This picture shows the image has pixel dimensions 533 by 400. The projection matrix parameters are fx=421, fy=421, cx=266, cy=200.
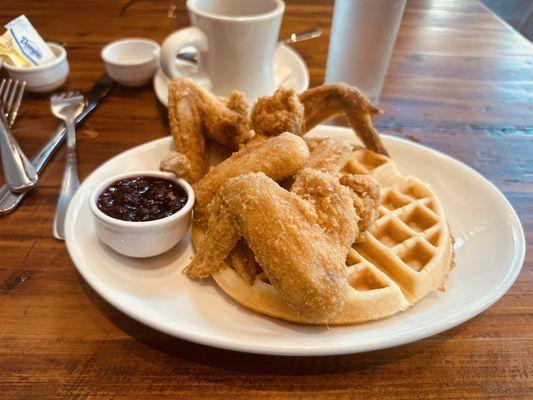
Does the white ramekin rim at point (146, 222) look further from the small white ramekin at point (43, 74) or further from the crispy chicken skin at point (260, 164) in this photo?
the small white ramekin at point (43, 74)

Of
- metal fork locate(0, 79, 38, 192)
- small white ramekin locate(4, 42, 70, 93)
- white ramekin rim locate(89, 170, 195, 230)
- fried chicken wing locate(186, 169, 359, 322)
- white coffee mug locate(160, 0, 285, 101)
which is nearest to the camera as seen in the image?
fried chicken wing locate(186, 169, 359, 322)

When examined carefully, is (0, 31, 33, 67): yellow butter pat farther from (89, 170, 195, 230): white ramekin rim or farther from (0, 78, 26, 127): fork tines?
(89, 170, 195, 230): white ramekin rim

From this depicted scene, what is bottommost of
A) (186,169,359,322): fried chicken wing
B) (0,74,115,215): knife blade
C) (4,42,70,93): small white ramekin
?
(0,74,115,215): knife blade

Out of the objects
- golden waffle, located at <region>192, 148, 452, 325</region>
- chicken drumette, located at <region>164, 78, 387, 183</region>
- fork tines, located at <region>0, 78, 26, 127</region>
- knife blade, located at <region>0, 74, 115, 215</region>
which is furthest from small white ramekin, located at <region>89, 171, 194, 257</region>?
fork tines, located at <region>0, 78, 26, 127</region>

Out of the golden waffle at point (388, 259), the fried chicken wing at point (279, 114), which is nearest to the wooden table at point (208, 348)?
the golden waffle at point (388, 259)

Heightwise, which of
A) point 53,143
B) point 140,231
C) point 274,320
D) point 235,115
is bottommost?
point 53,143

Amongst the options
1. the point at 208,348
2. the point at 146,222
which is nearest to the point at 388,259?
the point at 208,348

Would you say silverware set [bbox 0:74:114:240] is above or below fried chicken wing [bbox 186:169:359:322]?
below

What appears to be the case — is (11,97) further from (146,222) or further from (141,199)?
(146,222)
